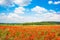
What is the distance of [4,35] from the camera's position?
3002mm

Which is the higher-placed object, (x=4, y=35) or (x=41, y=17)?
(x=41, y=17)

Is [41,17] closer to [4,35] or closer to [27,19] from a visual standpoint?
[27,19]

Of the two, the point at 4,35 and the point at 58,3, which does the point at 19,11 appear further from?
→ the point at 58,3

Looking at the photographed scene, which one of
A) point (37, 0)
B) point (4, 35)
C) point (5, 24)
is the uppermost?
point (37, 0)

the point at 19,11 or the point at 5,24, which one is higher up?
the point at 19,11

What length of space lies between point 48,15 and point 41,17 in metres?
0.12

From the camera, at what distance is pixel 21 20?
2.99 meters

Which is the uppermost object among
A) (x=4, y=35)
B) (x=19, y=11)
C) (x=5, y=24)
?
(x=19, y=11)

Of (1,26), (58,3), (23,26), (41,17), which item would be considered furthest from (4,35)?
(58,3)

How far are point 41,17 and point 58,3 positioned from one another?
0.37 meters

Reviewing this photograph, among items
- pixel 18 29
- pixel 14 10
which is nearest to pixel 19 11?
pixel 14 10

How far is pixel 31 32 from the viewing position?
296 centimetres

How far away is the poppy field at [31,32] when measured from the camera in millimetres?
2908

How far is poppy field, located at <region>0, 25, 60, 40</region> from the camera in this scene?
291 cm
